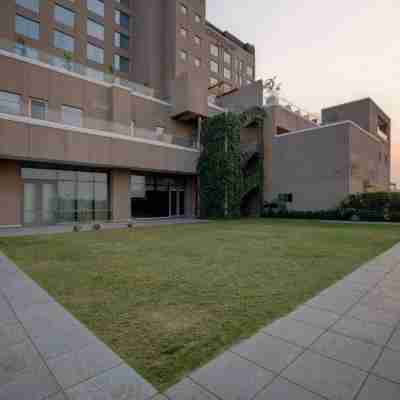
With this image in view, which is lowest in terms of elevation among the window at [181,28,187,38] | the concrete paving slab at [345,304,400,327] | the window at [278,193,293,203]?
the concrete paving slab at [345,304,400,327]

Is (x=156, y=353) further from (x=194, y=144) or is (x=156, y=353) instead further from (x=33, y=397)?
(x=194, y=144)

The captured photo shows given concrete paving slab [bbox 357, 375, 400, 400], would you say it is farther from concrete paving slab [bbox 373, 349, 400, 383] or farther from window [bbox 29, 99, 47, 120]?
window [bbox 29, 99, 47, 120]

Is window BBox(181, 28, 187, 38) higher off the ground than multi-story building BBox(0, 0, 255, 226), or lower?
higher

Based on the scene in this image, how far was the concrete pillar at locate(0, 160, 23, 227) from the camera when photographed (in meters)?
14.0

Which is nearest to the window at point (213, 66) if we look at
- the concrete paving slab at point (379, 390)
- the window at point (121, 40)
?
the window at point (121, 40)

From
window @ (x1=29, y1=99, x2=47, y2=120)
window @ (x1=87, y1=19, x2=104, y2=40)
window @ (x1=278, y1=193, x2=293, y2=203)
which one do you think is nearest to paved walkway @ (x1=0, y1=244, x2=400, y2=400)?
window @ (x1=29, y1=99, x2=47, y2=120)

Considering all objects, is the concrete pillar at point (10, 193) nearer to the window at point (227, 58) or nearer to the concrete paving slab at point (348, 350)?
the concrete paving slab at point (348, 350)

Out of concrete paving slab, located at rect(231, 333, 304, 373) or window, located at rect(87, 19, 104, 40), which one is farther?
window, located at rect(87, 19, 104, 40)

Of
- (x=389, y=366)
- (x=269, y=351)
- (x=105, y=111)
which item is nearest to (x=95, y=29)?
(x=105, y=111)

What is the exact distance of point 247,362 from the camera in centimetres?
232

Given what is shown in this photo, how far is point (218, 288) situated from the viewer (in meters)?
4.41

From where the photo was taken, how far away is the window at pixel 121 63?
2520 cm

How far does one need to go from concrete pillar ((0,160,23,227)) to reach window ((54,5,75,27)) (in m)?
15.7

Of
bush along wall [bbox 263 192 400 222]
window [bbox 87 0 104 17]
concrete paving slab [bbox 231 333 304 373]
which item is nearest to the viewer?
concrete paving slab [bbox 231 333 304 373]
